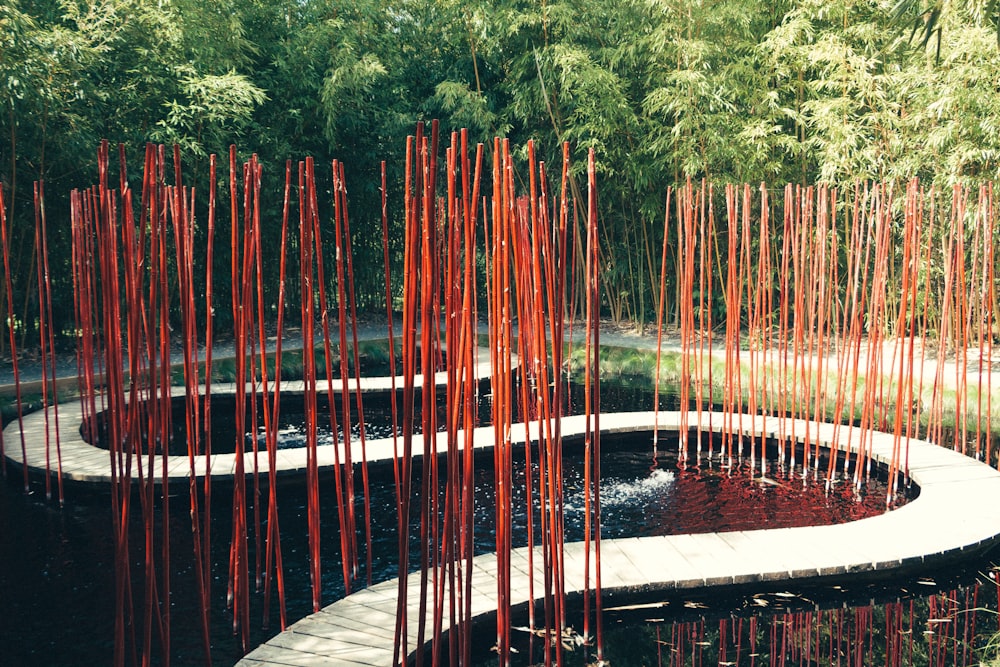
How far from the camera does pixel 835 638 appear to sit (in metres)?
2.61

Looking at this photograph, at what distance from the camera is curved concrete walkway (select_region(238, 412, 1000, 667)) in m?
2.28

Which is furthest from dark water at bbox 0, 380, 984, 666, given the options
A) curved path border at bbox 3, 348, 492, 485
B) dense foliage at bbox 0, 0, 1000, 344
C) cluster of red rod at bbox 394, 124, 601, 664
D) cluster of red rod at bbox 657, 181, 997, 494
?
dense foliage at bbox 0, 0, 1000, 344

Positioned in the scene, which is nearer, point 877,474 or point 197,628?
point 197,628

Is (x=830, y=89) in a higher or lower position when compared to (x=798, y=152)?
higher

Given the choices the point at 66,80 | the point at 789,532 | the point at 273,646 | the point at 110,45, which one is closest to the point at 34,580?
the point at 273,646

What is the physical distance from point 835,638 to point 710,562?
43cm

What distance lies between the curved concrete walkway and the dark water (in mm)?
167

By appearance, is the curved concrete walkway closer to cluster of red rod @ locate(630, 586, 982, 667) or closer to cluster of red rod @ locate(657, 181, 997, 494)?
cluster of red rod @ locate(630, 586, 982, 667)

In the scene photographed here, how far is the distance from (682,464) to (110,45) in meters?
5.20

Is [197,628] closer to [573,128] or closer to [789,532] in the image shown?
[789,532]

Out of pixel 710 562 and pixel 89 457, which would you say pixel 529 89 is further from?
pixel 710 562

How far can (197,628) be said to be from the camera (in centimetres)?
260

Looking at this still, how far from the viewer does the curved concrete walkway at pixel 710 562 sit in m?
2.28

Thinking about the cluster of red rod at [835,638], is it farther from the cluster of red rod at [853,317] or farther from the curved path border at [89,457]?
the curved path border at [89,457]
